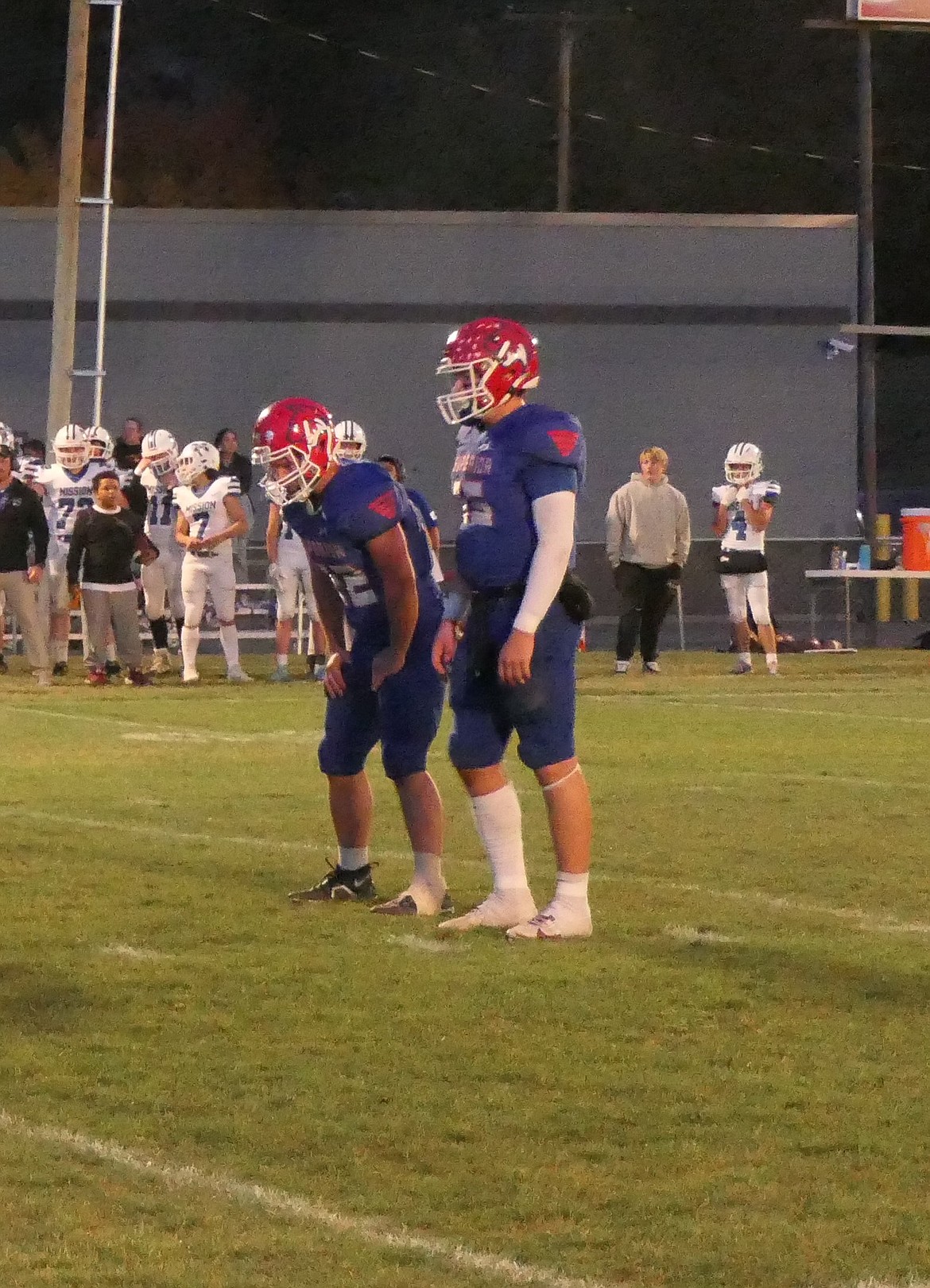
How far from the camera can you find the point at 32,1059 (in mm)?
5414

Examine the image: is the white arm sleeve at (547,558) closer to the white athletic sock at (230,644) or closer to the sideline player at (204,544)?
the sideline player at (204,544)

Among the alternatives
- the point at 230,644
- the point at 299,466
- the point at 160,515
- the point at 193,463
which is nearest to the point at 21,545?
the point at 193,463

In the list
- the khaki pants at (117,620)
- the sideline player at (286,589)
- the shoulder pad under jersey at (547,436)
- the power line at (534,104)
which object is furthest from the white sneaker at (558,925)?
the power line at (534,104)

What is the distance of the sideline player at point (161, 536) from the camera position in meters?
18.9

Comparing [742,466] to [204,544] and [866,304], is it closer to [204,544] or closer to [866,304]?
[204,544]

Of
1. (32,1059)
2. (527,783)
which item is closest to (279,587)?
(527,783)

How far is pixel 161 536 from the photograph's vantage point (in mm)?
19188

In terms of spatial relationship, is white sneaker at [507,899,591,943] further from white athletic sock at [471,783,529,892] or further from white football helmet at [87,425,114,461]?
white football helmet at [87,425,114,461]

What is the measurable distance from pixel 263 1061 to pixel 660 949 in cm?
179

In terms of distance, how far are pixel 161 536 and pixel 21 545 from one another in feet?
6.06

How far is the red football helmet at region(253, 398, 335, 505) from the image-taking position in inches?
280

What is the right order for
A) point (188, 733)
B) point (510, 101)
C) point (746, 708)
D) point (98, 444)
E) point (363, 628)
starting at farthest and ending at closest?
point (510, 101) → point (98, 444) → point (746, 708) → point (188, 733) → point (363, 628)

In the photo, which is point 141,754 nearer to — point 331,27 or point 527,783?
point 527,783

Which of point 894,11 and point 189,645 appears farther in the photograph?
point 894,11
